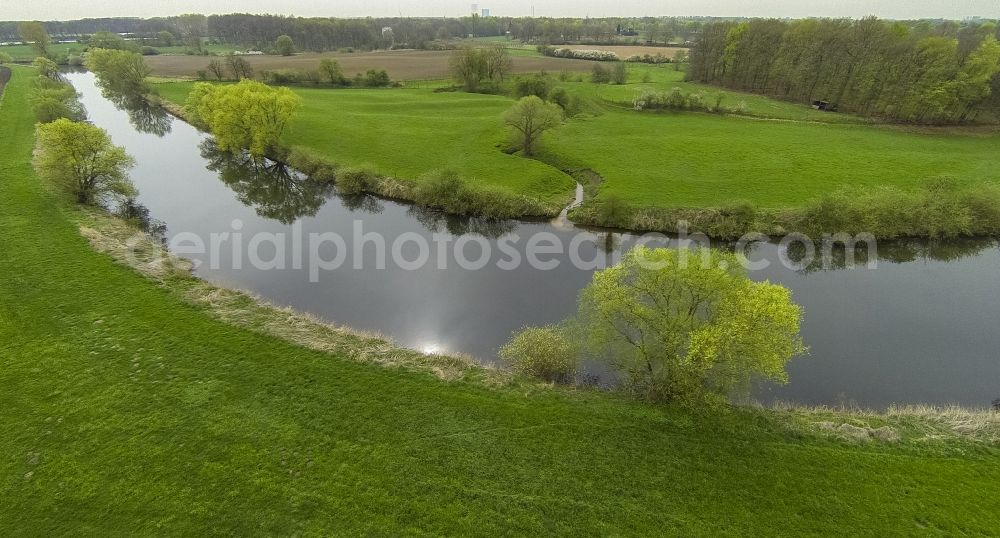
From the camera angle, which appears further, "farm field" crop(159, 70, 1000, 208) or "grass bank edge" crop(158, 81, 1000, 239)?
"farm field" crop(159, 70, 1000, 208)

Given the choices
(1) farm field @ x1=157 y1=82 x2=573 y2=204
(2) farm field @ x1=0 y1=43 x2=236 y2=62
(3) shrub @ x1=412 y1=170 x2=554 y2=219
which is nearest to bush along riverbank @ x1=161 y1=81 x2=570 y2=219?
(3) shrub @ x1=412 y1=170 x2=554 y2=219

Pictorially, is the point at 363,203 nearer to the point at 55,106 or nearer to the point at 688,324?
the point at 688,324

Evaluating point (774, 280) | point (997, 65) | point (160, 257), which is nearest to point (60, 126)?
point (160, 257)

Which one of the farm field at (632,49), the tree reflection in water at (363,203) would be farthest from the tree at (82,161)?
the farm field at (632,49)

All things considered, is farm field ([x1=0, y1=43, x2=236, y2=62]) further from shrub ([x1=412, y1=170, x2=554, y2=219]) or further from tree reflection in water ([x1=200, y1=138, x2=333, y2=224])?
shrub ([x1=412, y1=170, x2=554, y2=219])

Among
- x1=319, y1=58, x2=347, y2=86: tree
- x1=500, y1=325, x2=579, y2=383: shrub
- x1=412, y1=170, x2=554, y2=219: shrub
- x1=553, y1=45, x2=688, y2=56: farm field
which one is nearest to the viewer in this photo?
x1=500, y1=325, x2=579, y2=383: shrub

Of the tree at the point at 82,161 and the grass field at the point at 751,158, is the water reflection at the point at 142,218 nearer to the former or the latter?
the tree at the point at 82,161
